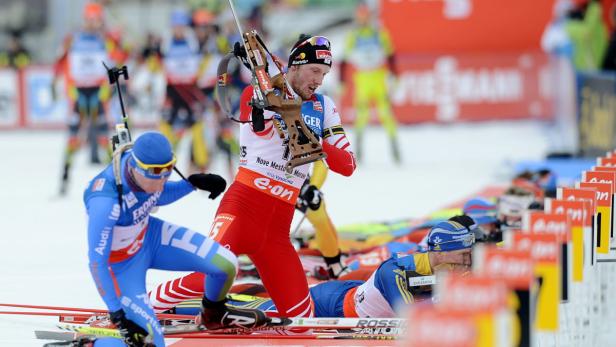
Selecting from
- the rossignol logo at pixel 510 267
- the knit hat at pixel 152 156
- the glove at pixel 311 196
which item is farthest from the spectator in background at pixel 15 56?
the rossignol logo at pixel 510 267

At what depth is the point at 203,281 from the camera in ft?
25.0

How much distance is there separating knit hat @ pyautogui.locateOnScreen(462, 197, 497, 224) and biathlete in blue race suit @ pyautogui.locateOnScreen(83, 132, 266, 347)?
12.4 ft

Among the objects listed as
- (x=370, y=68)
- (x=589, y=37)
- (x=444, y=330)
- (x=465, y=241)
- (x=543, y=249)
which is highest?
(x=589, y=37)

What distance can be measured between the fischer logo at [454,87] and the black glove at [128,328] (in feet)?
61.0

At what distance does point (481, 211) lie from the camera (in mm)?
10523

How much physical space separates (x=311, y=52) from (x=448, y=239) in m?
1.44

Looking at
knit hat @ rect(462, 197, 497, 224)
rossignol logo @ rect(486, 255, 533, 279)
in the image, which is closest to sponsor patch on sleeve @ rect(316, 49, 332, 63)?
rossignol logo @ rect(486, 255, 533, 279)

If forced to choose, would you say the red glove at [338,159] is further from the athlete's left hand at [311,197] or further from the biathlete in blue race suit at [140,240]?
the athlete's left hand at [311,197]

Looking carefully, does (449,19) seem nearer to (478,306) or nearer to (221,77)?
(221,77)

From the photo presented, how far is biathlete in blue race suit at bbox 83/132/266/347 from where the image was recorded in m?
6.36

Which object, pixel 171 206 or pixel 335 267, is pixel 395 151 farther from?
pixel 335 267

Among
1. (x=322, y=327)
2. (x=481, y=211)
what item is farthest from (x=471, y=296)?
(x=481, y=211)

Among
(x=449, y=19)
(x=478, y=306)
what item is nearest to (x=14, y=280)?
(x=478, y=306)

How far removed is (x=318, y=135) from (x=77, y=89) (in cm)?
972
